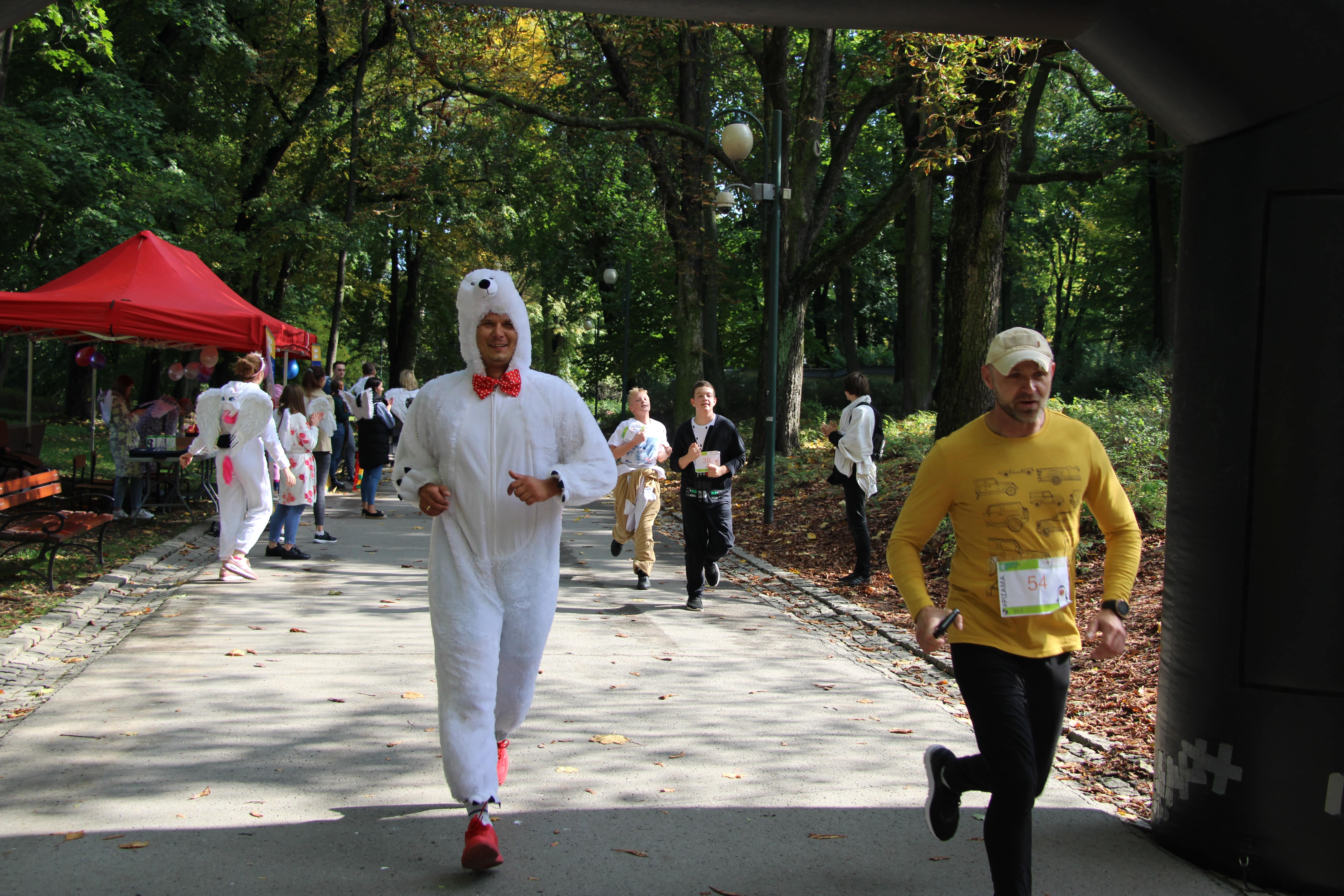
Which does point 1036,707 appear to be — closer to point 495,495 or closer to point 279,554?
point 495,495

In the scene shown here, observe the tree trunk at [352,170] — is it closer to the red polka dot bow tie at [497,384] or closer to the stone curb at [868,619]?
the stone curb at [868,619]

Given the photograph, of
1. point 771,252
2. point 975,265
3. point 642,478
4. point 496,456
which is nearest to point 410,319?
point 771,252

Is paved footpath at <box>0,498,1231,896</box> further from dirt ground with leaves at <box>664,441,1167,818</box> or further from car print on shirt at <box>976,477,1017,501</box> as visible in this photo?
car print on shirt at <box>976,477,1017,501</box>

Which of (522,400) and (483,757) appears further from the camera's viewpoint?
(522,400)

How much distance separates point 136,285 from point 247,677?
8.34 m

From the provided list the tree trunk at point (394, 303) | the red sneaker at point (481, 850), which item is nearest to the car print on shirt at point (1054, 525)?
the red sneaker at point (481, 850)

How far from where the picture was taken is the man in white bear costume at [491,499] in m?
4.11

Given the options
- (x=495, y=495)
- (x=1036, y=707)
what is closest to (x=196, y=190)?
(x=495, y=495)

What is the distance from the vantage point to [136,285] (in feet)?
43.9

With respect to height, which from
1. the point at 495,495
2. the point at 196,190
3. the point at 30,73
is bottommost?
the point at 495,495

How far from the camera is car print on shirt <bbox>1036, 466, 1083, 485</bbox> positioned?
3676mm

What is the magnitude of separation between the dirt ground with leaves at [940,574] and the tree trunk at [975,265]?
5.50 ft

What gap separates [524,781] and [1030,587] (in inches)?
97.6

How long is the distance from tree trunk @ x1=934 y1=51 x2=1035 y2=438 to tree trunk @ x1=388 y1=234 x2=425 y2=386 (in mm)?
26256
